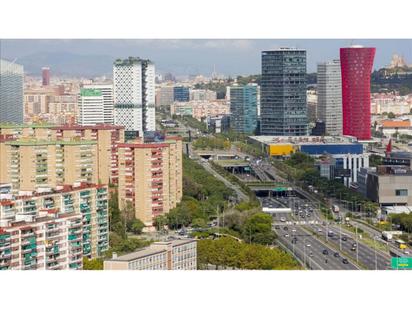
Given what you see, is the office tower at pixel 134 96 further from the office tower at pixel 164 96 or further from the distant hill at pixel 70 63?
the distant hill at pixel 70 63

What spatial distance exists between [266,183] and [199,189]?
0.78 meters

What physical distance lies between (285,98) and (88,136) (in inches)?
125

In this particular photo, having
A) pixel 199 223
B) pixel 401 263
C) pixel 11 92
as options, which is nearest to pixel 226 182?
pixel 199 223

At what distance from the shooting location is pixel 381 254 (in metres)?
9.16

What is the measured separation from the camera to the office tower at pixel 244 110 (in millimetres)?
13367

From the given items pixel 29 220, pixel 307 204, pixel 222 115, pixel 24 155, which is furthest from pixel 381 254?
pixel 222 115

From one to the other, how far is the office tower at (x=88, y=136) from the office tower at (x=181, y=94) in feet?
2.73

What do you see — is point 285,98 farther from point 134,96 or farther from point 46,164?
point 46,164

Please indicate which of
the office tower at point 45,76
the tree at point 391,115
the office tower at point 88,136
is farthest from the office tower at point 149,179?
the tree at point 391,115

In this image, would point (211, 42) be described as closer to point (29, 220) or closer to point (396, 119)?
point (29, 220)

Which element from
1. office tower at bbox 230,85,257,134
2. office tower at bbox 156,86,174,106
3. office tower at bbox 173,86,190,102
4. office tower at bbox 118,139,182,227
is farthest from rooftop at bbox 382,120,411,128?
office tower at bbox 118,139,182,227

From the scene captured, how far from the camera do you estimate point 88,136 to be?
11750 millimetres

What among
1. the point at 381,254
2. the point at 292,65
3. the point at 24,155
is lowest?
the point at 381,254

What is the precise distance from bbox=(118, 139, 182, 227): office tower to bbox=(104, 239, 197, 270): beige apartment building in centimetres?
173
